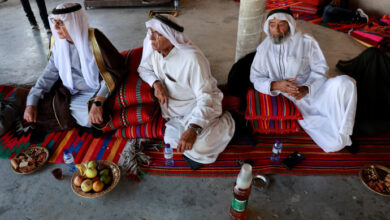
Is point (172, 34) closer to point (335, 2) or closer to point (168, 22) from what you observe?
point (168, 22)

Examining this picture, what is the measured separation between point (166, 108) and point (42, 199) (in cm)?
132

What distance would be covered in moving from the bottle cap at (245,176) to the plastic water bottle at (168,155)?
88cm

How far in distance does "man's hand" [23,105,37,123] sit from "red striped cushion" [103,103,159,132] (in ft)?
2.31

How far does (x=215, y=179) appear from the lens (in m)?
2.33

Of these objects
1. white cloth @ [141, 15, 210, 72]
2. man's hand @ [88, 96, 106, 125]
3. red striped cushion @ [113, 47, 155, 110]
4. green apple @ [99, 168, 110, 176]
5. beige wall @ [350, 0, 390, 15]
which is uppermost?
white cloth @ [141, 15, 210, 72]

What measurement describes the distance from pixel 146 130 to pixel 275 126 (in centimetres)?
134

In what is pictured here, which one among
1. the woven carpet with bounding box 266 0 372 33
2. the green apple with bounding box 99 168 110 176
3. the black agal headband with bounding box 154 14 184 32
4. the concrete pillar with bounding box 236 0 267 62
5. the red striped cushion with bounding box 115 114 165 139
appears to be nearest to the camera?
the black agal headband with bounding box 154 14 184 32

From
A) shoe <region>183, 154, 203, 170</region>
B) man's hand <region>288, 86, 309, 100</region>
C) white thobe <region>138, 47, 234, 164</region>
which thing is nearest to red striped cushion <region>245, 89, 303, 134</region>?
man's hand <region>288, 86, 309, 100</region>

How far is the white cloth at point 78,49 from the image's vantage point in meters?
2.35

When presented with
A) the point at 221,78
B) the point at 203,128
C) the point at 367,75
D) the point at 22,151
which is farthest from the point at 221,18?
the point at 22,151

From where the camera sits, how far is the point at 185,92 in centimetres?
244

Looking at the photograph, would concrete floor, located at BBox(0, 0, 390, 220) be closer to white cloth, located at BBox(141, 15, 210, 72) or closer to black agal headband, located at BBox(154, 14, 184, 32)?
white cloth, located at BBox(141, 15, 210, 72)

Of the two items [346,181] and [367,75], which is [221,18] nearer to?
[367,75]

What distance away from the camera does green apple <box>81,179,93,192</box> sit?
206 centimetres
